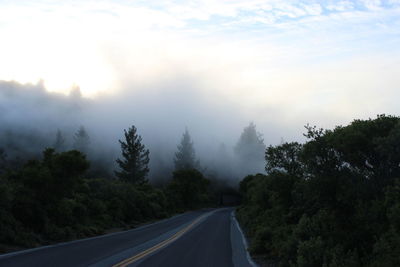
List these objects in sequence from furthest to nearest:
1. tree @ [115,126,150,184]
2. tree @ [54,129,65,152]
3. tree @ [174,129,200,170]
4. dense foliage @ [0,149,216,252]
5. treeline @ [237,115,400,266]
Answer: tree @ [174,129,200,170] → tree @ [54,129,65,152] → tree @ [115,126,150,184] → dense foliage @ [0,149,216,252] → treeline @ [237,115,400,266]

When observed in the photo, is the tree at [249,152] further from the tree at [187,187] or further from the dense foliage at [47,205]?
the dense foliage at [47,205]

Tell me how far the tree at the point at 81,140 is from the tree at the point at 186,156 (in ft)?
91.2

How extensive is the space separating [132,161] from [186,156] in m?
36.6

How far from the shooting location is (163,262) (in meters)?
14.7

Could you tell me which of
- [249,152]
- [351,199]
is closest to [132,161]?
[249,152]

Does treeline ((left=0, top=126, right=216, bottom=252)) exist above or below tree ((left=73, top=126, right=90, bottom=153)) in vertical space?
below

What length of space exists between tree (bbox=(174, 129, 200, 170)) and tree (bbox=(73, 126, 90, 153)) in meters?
27.8

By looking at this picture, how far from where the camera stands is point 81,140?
102m

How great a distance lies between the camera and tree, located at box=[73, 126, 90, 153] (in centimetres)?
10175

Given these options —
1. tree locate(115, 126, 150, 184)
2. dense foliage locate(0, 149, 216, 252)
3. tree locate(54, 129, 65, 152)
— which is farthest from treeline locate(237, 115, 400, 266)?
tree locate(54, 129, 65, 152)

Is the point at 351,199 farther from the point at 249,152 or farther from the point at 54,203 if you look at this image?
the point at 249,152

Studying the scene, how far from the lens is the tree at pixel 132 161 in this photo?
287ft

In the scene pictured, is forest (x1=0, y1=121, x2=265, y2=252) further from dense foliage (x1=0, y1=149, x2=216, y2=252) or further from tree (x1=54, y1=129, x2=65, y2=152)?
tree (x1=54, y1=129, x2=65, y2=152)

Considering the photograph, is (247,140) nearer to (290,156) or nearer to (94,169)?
(94,169)
